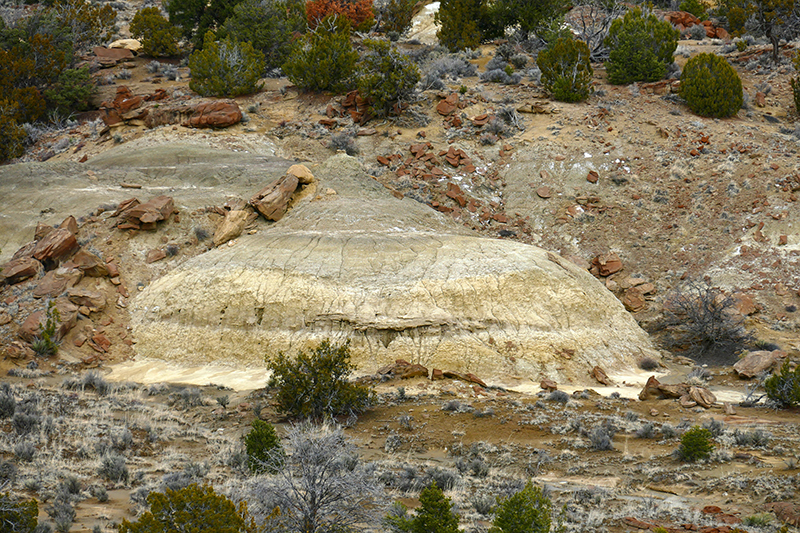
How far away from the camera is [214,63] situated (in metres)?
Result: 38.5

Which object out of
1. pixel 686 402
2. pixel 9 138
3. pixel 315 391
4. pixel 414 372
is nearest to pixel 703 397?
pixel 686 402

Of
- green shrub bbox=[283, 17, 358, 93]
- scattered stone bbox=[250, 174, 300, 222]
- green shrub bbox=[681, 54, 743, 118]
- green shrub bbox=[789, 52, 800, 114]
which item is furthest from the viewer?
green shrub bbox=[283, 17, 358, 93]

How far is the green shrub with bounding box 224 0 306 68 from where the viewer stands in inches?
1781

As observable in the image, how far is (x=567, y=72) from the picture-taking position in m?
36.2

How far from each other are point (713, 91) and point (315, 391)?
86.5ft

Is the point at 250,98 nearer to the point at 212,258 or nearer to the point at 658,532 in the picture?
the point at 212,258

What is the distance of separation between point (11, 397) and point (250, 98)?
2617 centimetres

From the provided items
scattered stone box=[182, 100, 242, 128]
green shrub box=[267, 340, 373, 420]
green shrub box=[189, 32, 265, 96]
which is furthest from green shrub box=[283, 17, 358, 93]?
green shrub box=[267, 340, 373, 420]

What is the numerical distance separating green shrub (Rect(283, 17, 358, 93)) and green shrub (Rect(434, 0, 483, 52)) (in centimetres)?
1035

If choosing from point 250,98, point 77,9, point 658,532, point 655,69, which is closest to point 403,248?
point 658,532

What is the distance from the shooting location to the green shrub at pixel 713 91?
33938mm

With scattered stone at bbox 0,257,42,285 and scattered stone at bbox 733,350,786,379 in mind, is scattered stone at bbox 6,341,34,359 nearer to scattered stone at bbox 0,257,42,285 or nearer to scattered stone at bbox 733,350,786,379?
scattered stone at bbox 0,257,42,285

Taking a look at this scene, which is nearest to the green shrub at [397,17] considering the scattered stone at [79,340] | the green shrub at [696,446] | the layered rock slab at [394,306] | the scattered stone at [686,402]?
the layered rock slab at [394,306]

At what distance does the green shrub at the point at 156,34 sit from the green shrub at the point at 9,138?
13837 mm
